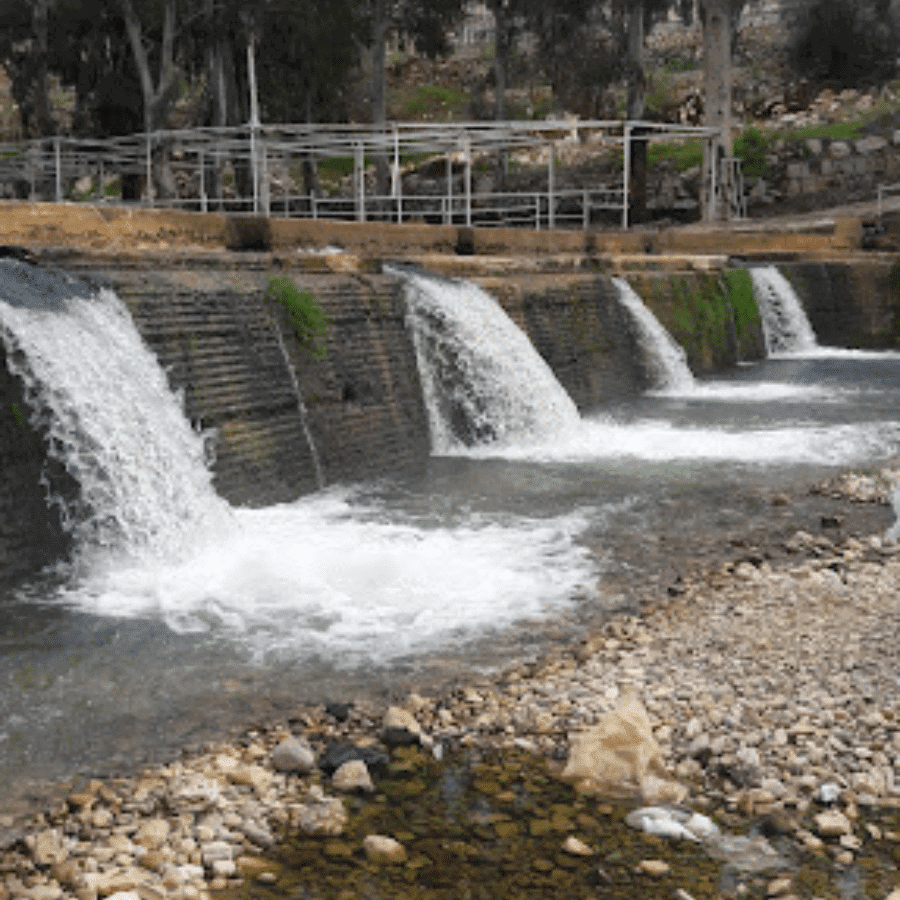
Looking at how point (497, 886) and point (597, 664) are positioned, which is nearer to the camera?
point (497, 886)

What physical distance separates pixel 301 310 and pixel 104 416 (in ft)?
8.93

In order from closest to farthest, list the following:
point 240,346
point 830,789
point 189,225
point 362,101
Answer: point 830,789 < point 240,346 < point 189,225 < point 362,101

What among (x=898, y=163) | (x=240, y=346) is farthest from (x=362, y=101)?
(x=240, y=346)

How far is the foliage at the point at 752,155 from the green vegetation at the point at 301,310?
73.3ft

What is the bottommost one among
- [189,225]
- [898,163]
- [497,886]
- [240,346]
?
[497,886]

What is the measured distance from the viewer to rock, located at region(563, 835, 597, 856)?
12.3 ft

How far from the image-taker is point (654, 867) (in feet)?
11.9

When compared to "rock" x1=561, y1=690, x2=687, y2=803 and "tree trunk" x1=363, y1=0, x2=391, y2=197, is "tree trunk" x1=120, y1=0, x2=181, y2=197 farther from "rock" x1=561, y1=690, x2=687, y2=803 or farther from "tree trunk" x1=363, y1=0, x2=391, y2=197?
"rock" x1=561, y1=690, x2=687, y2=803

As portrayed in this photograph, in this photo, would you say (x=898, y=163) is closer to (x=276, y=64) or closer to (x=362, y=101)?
(x=276, y=64)

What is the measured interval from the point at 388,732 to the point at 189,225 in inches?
315

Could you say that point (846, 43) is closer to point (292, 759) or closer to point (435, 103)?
point (435, 103)

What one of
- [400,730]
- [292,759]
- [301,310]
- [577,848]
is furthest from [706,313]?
[577,848]

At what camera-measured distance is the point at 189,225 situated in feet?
37.8

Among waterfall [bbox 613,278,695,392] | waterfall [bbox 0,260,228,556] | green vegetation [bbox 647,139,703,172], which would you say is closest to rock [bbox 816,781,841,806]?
waterfall [bbox 0,260,228,556]
